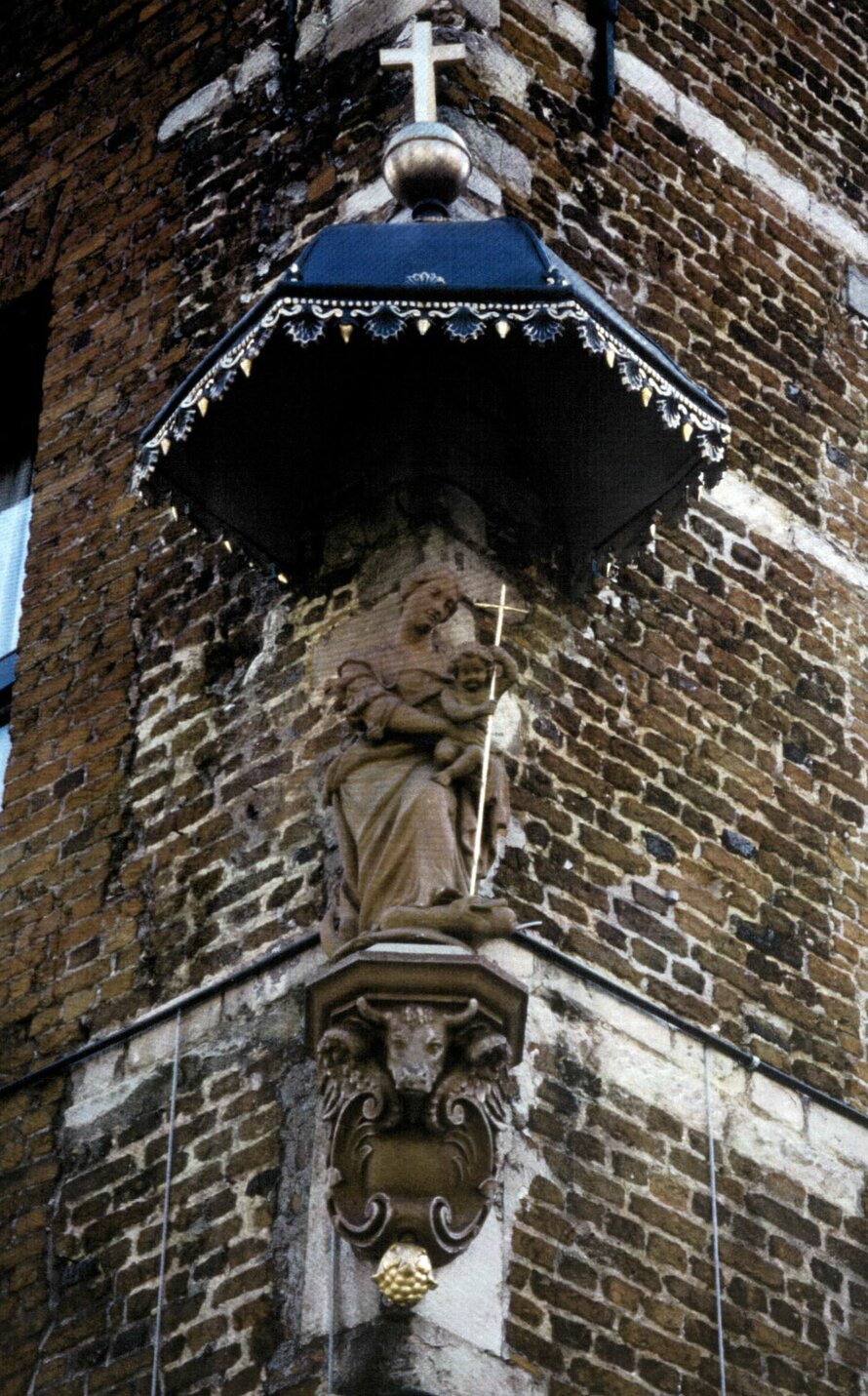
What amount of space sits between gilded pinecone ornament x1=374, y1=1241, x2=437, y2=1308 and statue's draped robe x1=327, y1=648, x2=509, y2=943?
1.02 metres

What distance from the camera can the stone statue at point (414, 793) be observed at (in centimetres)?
990

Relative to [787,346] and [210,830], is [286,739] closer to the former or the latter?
[210,830]

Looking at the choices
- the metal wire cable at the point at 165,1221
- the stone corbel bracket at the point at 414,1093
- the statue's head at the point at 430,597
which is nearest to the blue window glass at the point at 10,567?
the metal wire cable at the point at 165,1221

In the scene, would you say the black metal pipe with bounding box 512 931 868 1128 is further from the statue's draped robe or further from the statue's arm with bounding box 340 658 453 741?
the statue's arm with bounding box 340 658 453 741

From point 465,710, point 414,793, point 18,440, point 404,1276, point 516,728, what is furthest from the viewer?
point 18,440

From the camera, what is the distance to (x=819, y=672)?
12.4 m

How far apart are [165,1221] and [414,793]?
60.7 inches

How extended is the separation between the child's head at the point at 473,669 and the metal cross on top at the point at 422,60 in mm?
2263

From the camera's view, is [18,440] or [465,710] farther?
[18,440]

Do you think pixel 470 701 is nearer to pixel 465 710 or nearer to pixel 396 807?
pixel 465 710

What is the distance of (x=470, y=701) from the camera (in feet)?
33.9

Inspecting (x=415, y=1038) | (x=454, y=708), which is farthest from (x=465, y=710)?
(x=415, y=1038)

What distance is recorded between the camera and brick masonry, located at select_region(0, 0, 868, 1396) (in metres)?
10.4

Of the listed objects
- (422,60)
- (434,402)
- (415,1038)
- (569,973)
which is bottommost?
(415,1038)
